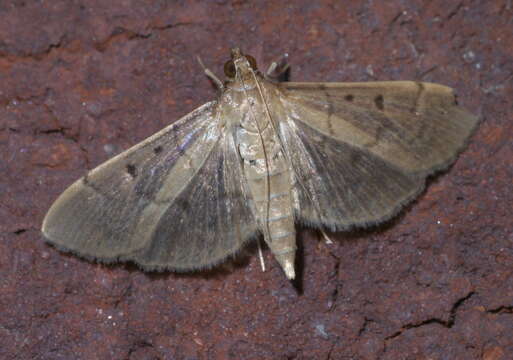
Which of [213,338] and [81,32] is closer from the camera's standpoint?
[213,338]

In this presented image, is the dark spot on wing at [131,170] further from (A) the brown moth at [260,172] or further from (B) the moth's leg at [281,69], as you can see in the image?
(B) the moth's leg at [281,69]

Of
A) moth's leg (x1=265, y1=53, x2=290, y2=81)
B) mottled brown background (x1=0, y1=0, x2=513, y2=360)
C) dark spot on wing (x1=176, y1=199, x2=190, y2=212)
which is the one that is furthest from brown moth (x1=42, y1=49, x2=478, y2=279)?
moth's leg (x1=265, y1=53, x2=290, y2=81)

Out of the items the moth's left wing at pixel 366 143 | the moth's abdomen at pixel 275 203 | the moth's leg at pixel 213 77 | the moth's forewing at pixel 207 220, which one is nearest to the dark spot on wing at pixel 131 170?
the moth's forewing at pixel 207 220

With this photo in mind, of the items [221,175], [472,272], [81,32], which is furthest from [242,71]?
[472,272]

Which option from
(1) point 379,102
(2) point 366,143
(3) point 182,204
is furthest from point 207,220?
(1) point 379,102

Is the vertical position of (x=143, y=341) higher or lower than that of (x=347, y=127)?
lower

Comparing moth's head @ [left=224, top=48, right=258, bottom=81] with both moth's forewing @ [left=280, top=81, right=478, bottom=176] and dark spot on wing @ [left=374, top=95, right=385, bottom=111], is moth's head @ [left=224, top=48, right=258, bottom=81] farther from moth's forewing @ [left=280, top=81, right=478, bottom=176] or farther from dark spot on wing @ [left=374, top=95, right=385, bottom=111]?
dark spot on wing @ [left=374, top=95, right=385, bottom=111]

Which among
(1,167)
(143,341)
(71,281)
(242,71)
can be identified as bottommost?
(143,341)

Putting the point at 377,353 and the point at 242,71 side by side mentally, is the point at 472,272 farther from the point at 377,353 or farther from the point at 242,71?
the point at 242,71
